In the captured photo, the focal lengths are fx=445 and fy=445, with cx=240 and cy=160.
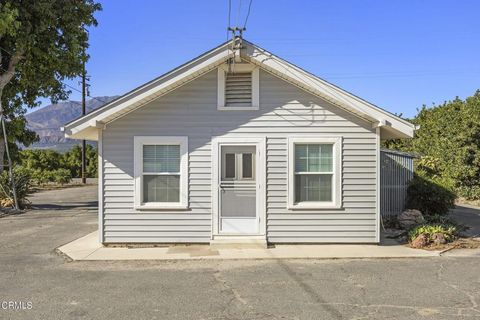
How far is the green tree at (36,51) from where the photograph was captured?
648 inches

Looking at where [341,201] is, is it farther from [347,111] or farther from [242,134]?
[242,134]

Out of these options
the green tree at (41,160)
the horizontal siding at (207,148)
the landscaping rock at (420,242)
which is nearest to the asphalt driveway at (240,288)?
the landscaping rock at (420,242)

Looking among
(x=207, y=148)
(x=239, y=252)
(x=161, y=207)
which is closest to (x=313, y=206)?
(x=239, y=252)

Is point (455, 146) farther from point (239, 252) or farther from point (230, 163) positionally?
point (239, 252)

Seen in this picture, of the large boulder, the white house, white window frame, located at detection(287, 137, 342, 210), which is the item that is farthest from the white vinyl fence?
white window frame, located at detection(287, 137, 342, 210)

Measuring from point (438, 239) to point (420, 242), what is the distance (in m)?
0.48

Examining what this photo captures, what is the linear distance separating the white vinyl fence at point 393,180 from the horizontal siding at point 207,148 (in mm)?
4633

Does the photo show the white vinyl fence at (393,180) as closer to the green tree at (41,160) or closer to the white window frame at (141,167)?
the white window frame at (141,167)

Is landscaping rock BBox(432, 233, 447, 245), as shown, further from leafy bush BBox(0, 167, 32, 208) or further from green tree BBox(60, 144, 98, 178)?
green tree BBox(60, 144, 98, 178)

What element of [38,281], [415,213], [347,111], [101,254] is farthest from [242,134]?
[415,213]

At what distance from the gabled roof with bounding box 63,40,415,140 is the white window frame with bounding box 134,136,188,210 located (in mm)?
793

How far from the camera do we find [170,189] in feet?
32.0

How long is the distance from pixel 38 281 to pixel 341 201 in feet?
20.1

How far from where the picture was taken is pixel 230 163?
9.77 m
